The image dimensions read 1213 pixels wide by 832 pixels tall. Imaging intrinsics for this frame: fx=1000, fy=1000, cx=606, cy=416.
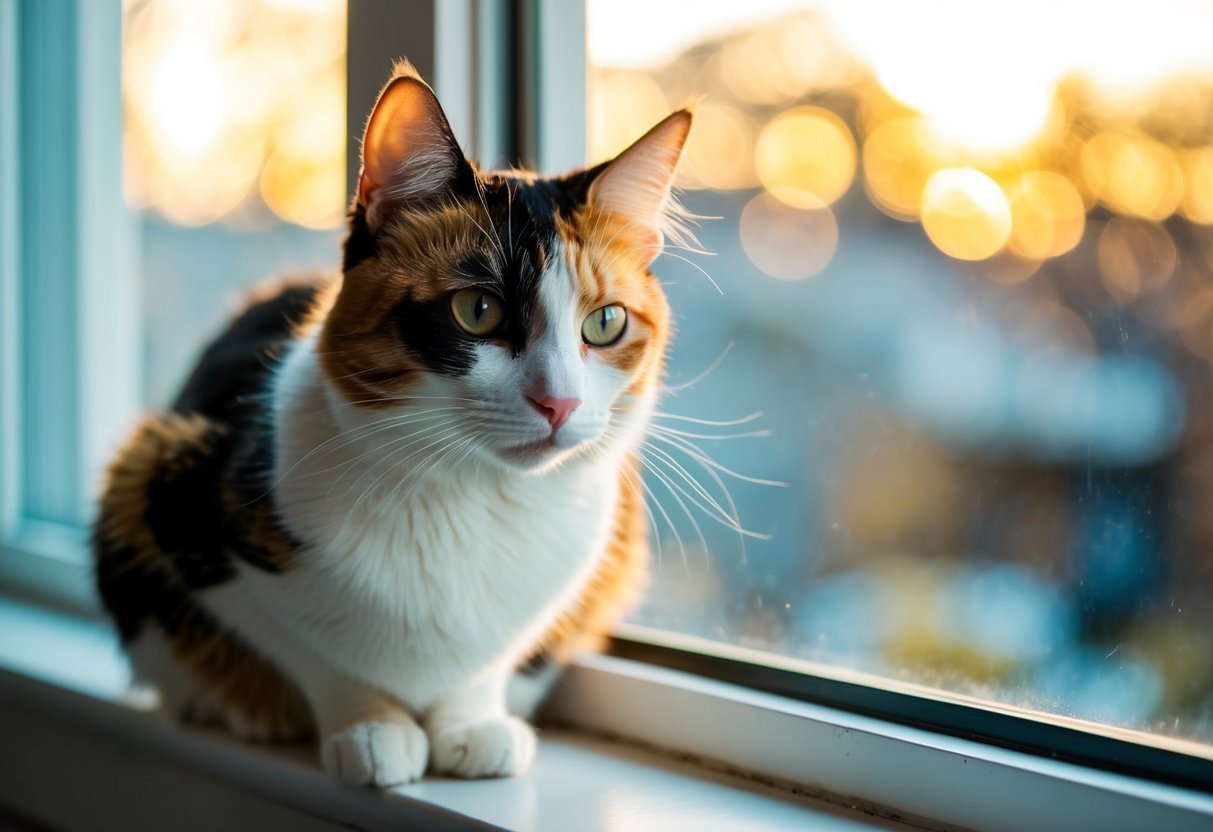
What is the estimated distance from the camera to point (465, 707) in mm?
951

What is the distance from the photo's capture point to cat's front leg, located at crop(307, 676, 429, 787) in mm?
862

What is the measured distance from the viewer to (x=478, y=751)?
910 mm

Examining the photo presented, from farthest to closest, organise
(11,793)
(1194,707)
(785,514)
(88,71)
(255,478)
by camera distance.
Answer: (88,71) < (11,793) < (785,514) < (255,478) < (1194,707)

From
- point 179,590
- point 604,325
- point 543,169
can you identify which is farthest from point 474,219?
point 179,590

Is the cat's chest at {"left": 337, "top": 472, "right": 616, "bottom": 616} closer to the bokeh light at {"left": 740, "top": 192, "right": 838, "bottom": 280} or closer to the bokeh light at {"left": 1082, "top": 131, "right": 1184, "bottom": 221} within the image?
the bokeh light at {"left": 740, "top": 192, "right": 838, "bottom": 280}

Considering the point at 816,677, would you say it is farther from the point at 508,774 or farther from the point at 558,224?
the point at 558,224

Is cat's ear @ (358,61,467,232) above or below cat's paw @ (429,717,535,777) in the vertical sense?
above

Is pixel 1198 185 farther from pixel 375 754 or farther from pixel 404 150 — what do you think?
pixel 375 754

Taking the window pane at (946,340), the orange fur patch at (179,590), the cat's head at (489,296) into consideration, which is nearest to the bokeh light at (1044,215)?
the window pane at (946,340)

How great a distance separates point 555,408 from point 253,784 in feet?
1.64

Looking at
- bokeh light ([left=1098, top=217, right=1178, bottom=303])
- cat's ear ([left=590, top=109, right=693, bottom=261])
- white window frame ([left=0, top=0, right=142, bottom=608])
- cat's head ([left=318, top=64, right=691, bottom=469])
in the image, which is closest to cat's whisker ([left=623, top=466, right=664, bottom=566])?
cat's head ([left=318, top=64, right=691, bottom=469])

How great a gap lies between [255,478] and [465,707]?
29 cm

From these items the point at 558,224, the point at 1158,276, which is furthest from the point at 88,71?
the point at 1158,276

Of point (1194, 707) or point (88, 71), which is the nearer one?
point (1194, 707)
